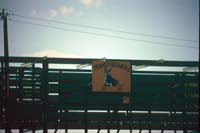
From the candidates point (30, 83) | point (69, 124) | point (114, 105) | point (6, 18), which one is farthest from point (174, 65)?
point (6, 18)

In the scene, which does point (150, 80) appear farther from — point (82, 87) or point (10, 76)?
point (10, 76)

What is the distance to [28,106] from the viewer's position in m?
15.1

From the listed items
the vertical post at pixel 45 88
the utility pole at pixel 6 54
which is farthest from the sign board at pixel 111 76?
the utility pole at pixel 6 54

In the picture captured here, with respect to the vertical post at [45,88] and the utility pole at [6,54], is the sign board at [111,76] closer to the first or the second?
the vertical post at [45,88]

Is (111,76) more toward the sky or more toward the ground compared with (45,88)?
more toward the sky

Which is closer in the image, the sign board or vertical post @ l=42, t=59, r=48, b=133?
vertical post @ l=42, t=59, r=48, b=133

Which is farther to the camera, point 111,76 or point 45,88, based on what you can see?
point 111,76

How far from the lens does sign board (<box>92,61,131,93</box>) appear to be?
1534cm

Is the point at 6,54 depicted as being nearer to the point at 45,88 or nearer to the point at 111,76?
the point at 45,88

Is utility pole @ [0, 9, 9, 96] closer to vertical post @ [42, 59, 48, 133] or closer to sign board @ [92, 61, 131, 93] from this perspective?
vertical post @ [42, 59, 48, 133]

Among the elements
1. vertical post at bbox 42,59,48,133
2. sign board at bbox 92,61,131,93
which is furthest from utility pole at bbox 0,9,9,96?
sign board at bbox 92,61,131,93

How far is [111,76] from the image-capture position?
50.6 ft

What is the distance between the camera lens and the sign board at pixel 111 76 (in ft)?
50.3

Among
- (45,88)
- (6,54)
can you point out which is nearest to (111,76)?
(45,88)
